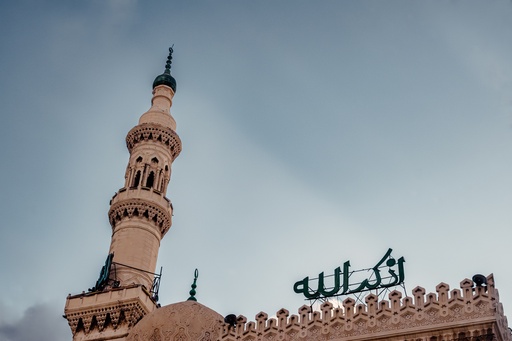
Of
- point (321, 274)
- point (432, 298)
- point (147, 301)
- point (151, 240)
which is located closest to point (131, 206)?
point (151, 240)

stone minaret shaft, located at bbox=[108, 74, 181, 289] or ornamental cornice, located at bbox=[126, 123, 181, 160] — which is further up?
ornamental cornice, located at bbox=[126, 123, 181, 160]

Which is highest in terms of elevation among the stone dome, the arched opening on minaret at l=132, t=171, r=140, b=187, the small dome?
the small dome

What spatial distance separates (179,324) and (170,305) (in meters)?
1.31

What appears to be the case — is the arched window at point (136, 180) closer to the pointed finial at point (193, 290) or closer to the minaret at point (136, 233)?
the minaret at point (136, 233)

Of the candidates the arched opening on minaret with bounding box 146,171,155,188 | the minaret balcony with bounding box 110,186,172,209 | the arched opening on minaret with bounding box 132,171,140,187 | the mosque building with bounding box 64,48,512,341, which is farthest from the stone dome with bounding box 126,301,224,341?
the arched opening on minaret with bounding box 146,171,155,188

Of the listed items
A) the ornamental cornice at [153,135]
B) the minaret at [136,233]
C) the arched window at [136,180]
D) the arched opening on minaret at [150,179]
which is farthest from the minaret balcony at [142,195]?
the ornamental cornice at [153,135]

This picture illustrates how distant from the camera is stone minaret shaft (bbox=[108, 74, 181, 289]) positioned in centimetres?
3159

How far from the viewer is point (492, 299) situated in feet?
63.4

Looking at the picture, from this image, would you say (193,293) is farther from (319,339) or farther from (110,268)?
(319,339)

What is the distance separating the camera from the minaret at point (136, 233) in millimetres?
28781

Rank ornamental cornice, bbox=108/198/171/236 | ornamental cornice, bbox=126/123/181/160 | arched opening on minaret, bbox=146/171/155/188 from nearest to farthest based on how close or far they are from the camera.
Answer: ornamental cornice, bbox=108/198/171/236, arched opening on minaret, bbox=146/171/155/188, ornamental cornice, bbox=126/123/181/160

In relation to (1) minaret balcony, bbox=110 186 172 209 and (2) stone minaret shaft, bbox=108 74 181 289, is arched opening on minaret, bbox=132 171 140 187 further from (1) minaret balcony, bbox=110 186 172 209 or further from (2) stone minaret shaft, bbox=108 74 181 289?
(1) minaret balcony, bbox=110 186 172 209

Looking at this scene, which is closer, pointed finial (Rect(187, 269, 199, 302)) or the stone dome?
the stone dome

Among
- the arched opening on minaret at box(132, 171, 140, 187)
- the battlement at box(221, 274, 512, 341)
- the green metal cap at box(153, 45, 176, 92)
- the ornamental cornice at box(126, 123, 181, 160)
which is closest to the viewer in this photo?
the battlement at box(221, 274, 512, 341)
